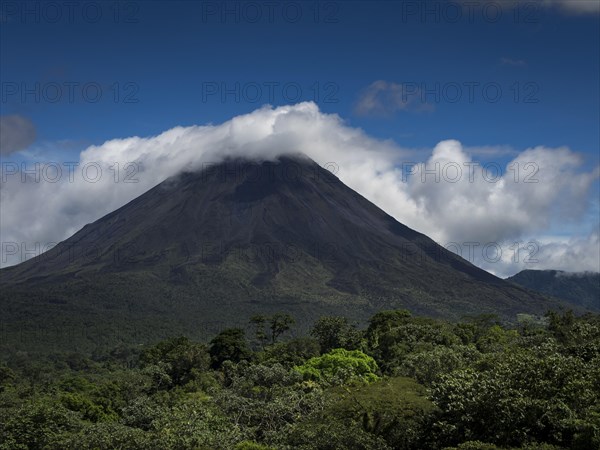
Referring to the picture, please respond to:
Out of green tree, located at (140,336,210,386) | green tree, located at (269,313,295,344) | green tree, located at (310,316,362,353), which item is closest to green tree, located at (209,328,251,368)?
green tree, located at (140,336,210,386)

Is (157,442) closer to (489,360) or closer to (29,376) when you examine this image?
(489,360)

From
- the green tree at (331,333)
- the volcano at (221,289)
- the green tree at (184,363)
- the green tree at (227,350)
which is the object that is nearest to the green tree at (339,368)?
the green tree at (184,363)

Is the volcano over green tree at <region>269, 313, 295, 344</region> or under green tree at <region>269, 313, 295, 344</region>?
over

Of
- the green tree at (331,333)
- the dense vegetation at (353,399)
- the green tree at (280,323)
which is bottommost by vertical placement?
the dense vegetation at (353,399)

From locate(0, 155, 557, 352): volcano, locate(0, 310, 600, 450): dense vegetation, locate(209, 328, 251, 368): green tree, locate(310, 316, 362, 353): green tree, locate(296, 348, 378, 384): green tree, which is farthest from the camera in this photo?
locate(0, 155, 557, 352): volcano

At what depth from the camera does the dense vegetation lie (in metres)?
19.7

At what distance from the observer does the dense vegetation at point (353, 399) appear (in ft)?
64.6

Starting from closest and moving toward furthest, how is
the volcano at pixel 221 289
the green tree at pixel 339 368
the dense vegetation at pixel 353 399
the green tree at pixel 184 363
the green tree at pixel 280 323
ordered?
the dense vegetation at pixel 353 399 → the green tree at pixel 339 368 → the green tree at pixel 184 363 → the green tree at pixel 280 323 → the volcano at pixel 221 289

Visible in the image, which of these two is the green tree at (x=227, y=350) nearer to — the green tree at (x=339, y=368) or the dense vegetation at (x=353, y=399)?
the dense vegetation at (x=353, y=399)

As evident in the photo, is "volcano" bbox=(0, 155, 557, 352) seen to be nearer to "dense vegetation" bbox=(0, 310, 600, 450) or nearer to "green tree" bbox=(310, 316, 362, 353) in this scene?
"green tree" bbox=(310, 316, 362, 353)

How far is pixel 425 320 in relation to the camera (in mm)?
54625

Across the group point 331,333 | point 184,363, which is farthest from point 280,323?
point 184,363

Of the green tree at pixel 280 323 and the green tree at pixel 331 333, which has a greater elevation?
the green tree at pixel 280 323

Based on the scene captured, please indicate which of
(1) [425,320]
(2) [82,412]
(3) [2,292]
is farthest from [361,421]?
(3) [2,292]
